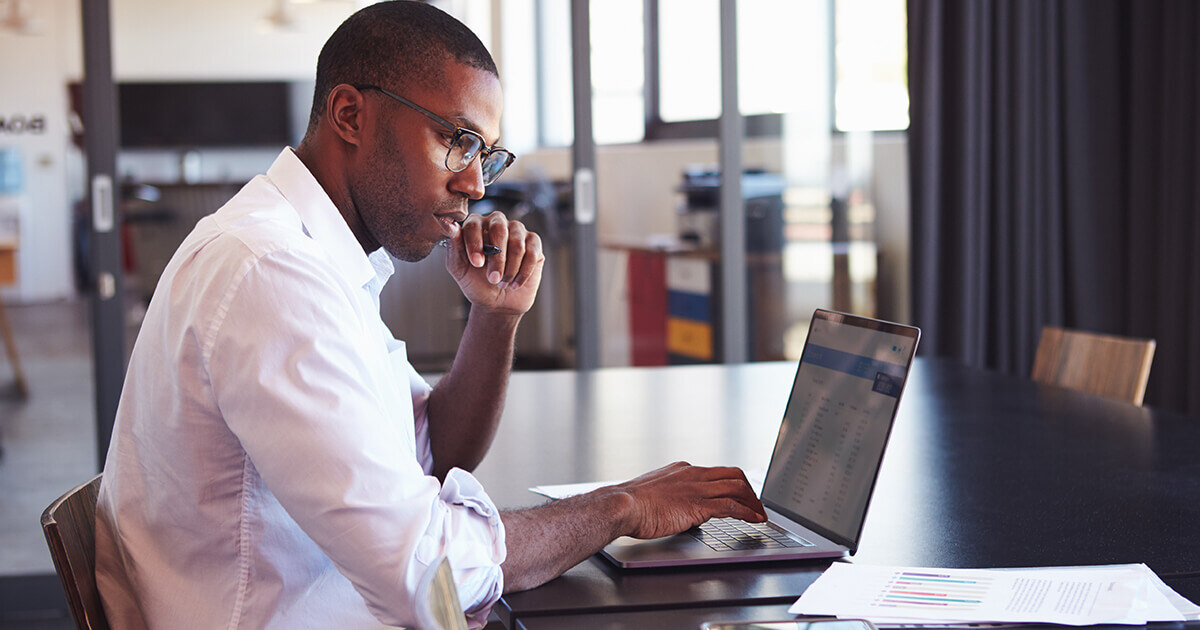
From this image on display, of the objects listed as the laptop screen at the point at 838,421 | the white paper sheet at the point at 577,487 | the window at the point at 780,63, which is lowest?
the white paper sheet at the point at 577,487

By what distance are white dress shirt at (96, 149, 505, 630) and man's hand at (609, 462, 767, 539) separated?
18 centimetres

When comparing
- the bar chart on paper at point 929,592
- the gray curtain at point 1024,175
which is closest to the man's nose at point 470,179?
the bar chart on paper at point 929,592

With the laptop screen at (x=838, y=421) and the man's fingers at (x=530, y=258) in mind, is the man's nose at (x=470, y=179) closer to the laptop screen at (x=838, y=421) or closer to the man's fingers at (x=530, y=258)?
the man's fingers at (x=530, y=258)

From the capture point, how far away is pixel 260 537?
1.17 metres

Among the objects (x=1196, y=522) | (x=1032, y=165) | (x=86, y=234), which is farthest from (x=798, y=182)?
(x=1196, y=522)

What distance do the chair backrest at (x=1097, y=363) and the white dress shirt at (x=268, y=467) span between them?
166 cm

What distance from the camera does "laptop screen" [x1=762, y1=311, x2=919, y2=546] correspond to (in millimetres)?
1258

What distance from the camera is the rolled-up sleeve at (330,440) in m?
1.05

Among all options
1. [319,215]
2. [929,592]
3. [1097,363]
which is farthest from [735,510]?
[1097,363]

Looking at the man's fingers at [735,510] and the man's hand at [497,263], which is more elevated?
the man's hand at [497,263]

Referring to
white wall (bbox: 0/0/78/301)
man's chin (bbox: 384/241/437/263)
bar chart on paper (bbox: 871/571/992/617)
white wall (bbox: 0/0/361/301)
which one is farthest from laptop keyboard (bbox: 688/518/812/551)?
white wall (bbox: 0/0/78/301)

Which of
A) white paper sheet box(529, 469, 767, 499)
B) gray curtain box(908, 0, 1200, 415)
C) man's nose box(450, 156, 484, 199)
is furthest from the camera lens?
gray curtain box(908, 0, 1200, 415)

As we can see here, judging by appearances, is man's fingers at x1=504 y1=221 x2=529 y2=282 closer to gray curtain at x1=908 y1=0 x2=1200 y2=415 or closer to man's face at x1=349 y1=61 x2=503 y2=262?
man's face at x1=349 y1=61 x2=503 y2=262

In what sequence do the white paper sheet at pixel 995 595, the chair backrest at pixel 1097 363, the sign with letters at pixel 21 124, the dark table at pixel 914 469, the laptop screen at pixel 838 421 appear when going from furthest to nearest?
the sign with letters at pixel 21 124
the chair backrest at pixel 1097 363
the laptop screen at pixel 838 421
the dark table at pixel 914 469
the white paper sheet at pixel 995 595
